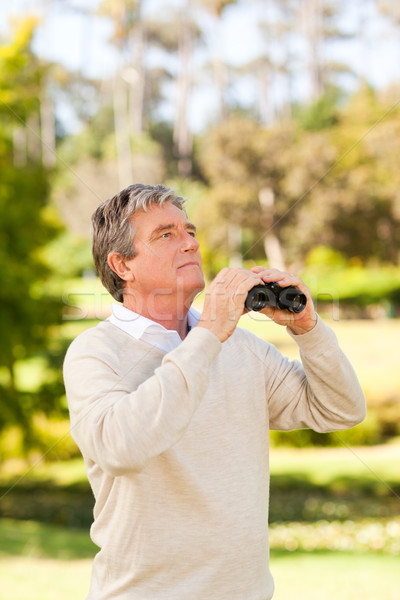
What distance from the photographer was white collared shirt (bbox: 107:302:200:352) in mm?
1724

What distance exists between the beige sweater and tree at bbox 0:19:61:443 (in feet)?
25.9

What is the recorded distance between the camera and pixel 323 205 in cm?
1923

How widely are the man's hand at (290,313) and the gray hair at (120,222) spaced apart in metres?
0.30

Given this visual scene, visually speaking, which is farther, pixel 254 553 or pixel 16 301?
pixel 16 301

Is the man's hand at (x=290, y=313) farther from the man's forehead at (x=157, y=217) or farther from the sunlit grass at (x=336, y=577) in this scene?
the sunlit grass at (x=336, y=577)

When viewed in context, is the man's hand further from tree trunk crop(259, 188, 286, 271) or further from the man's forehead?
tree trunk crop(259, 188, 286, 271)

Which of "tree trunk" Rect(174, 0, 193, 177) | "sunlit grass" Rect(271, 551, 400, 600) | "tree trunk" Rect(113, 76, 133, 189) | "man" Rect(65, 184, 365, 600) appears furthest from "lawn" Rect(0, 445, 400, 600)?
"tree trunk" Rect(174, 0, 193, 177)

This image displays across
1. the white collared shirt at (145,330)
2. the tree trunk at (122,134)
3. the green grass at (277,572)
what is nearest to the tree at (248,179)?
the tree trunk at (122,134)

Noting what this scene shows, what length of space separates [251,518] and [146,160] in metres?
21.6

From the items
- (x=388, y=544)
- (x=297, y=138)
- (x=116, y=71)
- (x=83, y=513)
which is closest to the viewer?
(x=388, y=544)

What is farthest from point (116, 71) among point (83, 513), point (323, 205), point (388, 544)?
point (388, 544)

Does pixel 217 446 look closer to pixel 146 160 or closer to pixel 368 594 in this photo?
pixel 368 594

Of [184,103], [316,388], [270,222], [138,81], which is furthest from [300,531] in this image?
[138,81]

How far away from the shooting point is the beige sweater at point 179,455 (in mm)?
1432
